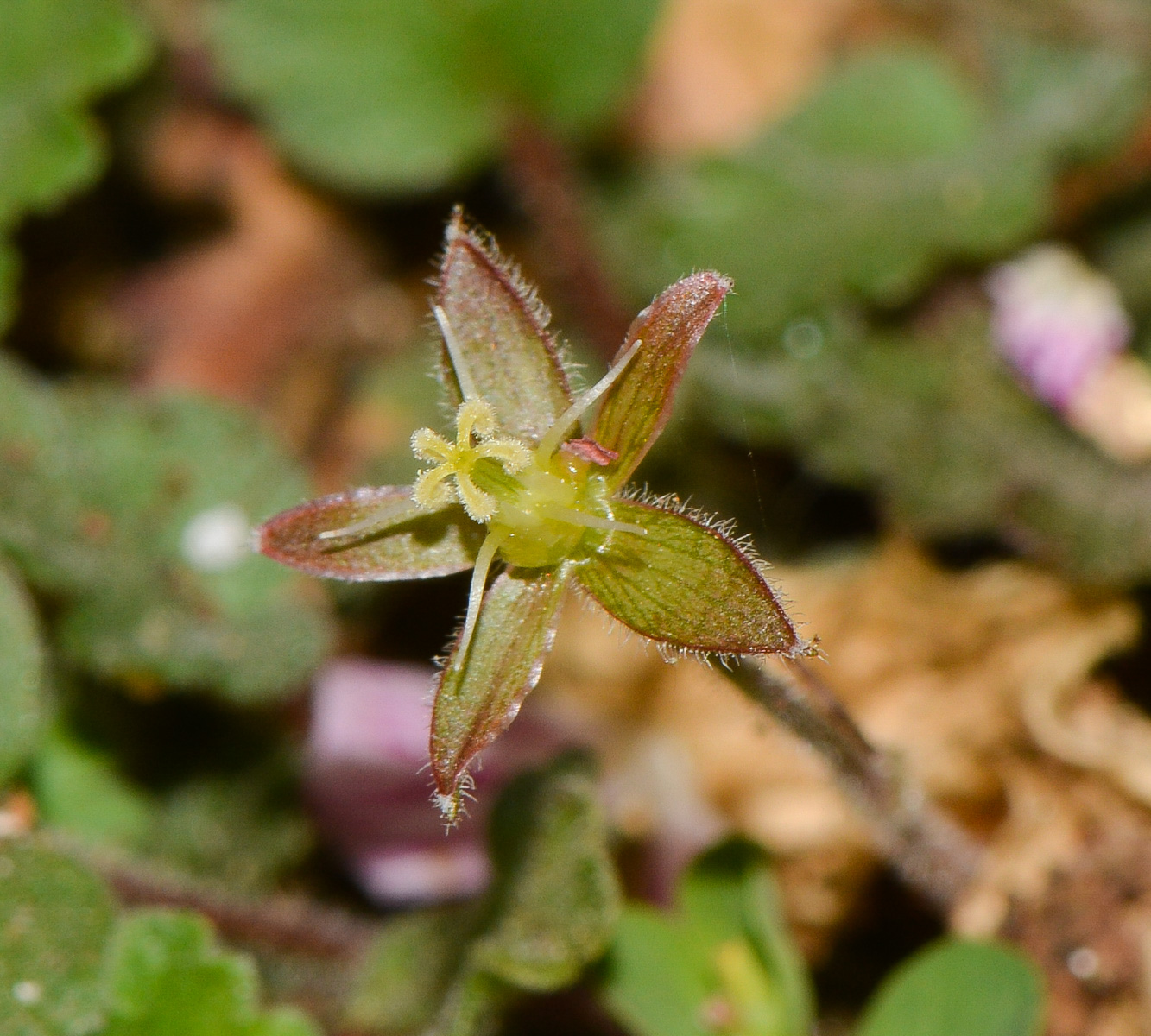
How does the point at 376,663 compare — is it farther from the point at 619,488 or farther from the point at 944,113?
the point at 944,113

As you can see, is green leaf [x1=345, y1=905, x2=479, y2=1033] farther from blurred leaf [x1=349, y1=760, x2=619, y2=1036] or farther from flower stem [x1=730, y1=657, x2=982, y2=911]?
flower stem [x1=730, y1=657, x2=982, y2=911]

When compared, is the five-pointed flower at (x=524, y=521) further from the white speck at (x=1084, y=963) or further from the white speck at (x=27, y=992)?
the white speck at (x=1084, y=963)

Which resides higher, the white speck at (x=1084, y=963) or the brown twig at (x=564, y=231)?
the brown twig at (x=564, y=231)

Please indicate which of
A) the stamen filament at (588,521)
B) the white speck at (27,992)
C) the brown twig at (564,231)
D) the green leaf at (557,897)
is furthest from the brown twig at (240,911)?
the brown twig at (564,231)

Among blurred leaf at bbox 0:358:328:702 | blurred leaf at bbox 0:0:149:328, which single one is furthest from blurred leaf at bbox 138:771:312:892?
blurred leaf at bbox 0:0:149:328

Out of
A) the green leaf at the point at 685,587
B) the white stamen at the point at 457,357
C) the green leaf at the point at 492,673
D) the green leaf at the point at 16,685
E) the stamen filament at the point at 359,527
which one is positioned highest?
the white stamen at the point at 457,357

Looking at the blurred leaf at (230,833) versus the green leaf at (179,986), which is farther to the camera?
the blurred leaf at (230,833)
